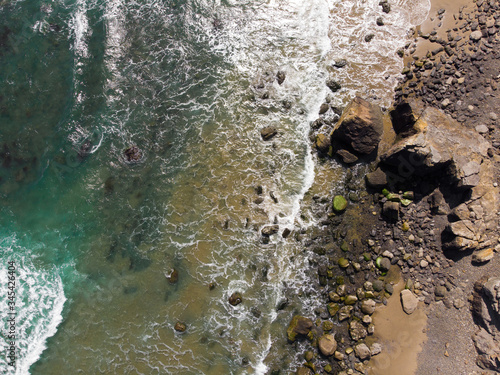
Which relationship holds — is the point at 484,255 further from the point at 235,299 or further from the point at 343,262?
the point at 235,299

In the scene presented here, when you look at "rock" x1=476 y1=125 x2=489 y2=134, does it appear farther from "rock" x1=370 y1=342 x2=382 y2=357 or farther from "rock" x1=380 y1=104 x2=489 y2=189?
"rock" x1=370 y1=342 x2=382 y2=357

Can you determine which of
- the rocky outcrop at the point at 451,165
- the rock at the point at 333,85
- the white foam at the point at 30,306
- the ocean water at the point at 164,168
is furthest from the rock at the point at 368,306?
the white foam at the point at 30,306

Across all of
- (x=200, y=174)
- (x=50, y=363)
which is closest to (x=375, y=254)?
(x=200, y=174)

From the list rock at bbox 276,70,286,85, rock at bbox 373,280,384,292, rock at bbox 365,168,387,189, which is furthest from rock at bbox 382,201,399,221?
rock at bbox 276,70,286,85

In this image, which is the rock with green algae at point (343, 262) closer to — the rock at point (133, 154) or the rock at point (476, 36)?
the rock at point (133, 154)

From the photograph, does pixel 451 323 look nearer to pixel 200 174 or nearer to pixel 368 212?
pixel 368 212

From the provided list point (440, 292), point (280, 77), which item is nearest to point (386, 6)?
point (280, 77)

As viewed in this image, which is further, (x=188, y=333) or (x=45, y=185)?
(x=45, y=185)
